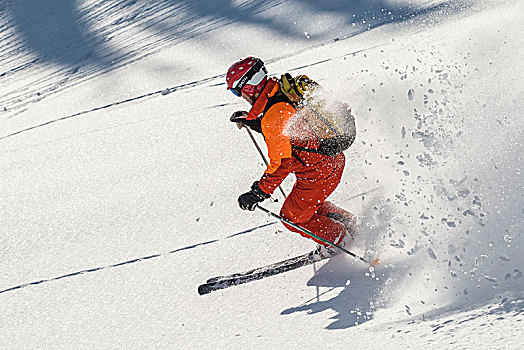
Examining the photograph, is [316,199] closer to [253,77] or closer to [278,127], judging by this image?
[278,127]

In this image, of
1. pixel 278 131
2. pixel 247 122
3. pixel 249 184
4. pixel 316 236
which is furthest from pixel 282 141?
pixel 249 184

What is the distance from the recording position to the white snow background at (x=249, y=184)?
10.9 feet

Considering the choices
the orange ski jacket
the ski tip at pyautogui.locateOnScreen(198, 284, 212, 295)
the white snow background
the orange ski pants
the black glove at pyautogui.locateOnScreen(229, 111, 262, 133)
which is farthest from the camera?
the ski tip at pyautogui.locateOnScreen(198, 284, 212, 295)

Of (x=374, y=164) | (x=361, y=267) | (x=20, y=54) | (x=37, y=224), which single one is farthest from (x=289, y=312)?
(x=20, y=54)

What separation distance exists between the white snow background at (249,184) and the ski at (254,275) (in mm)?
66

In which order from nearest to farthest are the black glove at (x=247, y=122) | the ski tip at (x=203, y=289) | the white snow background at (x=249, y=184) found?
the white snow background at (x=249, y=184), the black glove at (x=247, y=122), the ski tip at (x=203, y=289)

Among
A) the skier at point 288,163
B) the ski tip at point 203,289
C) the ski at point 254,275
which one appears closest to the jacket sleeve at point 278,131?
the skier at point 288,163

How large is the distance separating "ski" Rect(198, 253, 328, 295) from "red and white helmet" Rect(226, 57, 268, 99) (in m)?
1.32

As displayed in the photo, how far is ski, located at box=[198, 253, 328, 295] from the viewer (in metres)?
4.06

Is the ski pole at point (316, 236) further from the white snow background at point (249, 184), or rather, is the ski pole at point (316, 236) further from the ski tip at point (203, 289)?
the ski tip at point (203, 289)

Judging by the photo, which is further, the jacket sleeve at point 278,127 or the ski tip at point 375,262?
the ski tip at point 375,262

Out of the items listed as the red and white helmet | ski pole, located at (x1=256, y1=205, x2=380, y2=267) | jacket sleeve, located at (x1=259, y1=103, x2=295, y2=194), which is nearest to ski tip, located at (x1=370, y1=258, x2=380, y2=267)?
ski pole, located at (x1=256, y1=205, x2=380, y2=267)

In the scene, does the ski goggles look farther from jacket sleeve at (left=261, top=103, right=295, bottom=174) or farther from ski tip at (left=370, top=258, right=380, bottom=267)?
ski tip at (left=370, top=258, right=380, bottom=267)

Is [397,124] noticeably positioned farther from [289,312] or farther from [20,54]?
[20,54]
